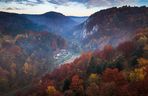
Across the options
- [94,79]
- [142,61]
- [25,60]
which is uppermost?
[142,61]

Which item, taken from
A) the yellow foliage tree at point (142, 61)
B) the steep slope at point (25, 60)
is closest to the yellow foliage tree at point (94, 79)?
the yellow foliage tree at point (142, 61)

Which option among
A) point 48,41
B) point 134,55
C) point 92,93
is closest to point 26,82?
point 134,55

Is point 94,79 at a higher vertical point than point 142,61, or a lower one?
lower

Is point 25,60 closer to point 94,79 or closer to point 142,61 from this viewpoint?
point 94,79

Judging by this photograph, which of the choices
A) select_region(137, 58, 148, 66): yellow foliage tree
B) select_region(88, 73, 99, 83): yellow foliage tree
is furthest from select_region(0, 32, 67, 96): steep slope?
select_region(137, 58, 148, 66): yellow foliage tree

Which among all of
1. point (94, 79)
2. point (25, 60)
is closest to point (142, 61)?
point (94, 79)

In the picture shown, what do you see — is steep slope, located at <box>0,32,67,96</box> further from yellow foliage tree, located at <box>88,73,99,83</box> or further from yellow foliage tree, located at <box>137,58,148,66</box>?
yellow foliage tree, located at <box>137,58,148,66</box>

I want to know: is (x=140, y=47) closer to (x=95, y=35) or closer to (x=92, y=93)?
(x=92, y=93)

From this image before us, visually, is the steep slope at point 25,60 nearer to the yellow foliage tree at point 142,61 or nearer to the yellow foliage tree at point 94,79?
the yellow foliage tree at point 94,79

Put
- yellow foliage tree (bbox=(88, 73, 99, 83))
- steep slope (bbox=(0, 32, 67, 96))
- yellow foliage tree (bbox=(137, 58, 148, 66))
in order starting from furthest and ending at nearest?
steep slope (bbox=(0, 32, 67, 96)) < yellow foliage tree (bbox=(88, 73, 99, 83)) < yellow foliage tree (bbox=(137, 58, 148, 66))

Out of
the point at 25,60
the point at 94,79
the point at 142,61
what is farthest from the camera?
the point at 25,60

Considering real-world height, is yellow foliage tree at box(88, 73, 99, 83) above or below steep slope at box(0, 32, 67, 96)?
above
